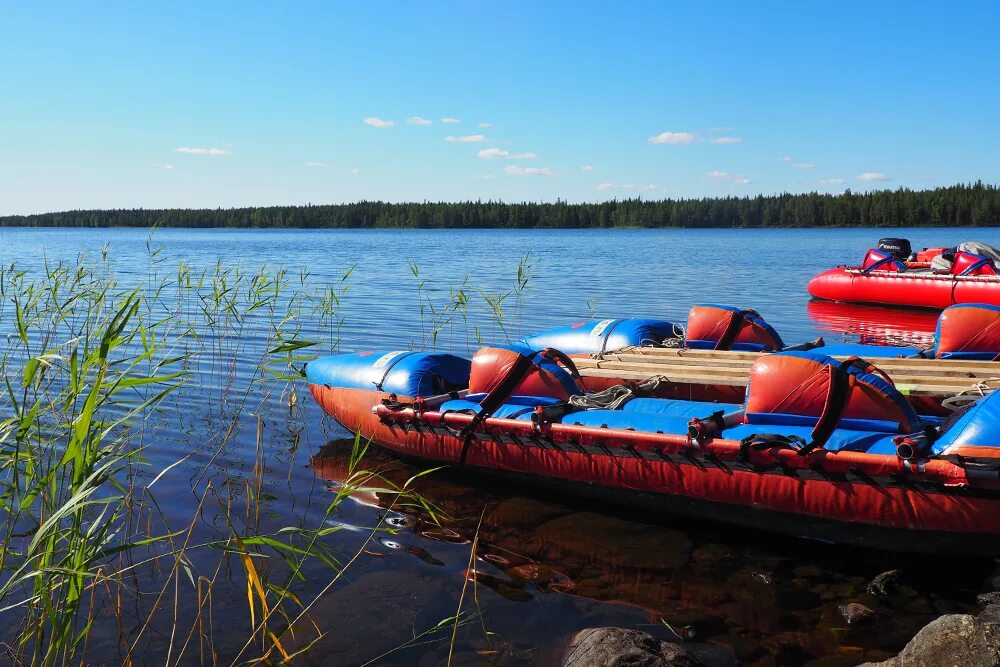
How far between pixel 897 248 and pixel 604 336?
13896mm

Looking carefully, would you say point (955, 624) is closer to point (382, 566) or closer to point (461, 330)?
point (382, 566)

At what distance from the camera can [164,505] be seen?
5.71 meters

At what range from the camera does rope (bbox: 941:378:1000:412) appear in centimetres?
555

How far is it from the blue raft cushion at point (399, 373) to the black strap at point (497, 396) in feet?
2.80

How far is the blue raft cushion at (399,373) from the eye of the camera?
277 inches

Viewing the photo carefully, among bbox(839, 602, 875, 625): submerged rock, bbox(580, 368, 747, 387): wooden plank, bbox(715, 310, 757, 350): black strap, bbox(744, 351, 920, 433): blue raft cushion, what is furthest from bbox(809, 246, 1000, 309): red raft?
bbox(839, 602, 875, 625): submerged rock

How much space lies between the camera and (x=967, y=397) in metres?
5.62

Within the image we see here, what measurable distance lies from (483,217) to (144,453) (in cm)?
8282

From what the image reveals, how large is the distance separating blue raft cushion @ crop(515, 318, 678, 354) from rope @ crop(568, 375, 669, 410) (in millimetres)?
2084

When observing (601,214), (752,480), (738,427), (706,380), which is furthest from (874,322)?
(601,214)

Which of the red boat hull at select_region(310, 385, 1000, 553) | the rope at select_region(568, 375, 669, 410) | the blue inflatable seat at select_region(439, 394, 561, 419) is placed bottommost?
the red boat hull at select_region(310, 385, 1000, 553)

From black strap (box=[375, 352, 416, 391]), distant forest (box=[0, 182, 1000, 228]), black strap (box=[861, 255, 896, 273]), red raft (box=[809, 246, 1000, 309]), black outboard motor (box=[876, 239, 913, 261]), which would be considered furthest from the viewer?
distant forest (box=[0, 182, 1000, 228])

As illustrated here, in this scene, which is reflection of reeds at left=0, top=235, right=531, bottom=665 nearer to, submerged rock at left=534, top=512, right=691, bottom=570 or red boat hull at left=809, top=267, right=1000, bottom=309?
submerged rock at left=534, top=512, right=691, bottom=570

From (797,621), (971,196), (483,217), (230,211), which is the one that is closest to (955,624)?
(797,621)
